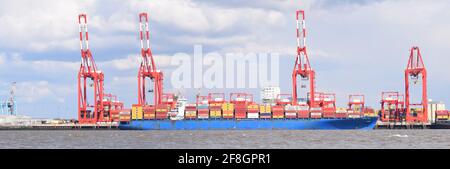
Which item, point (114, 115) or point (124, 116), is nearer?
point (124, 116)

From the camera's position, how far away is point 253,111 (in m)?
161

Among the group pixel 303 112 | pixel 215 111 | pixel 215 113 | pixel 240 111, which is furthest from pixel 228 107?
pixel 303 112

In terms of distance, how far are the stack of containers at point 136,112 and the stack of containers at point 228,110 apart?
21.1 metres

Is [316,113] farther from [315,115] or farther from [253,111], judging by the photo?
[253,111]

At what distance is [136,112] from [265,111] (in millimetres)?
32384

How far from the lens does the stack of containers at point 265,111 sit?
15950cm

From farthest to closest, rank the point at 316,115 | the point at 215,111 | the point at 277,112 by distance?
the point at 215,111 < the point at 277,112 < the point at 316,115

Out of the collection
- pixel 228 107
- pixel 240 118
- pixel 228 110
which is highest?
pixel 228 107

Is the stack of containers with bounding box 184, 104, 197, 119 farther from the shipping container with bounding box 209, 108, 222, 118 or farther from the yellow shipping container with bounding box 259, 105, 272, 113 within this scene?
the yellow shipping container with bounding box 259, 105, 272, 113

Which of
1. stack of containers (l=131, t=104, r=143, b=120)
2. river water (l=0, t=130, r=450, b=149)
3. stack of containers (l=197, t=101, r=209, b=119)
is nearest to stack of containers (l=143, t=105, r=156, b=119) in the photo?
stack of containers (l=131, t=104, r=143, b=120)

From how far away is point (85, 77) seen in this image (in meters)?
173

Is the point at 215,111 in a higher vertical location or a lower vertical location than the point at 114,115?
higher

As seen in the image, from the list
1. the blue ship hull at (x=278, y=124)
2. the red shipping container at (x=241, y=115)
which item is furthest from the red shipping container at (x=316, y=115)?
the red shipping container at (x=241, y=115)
